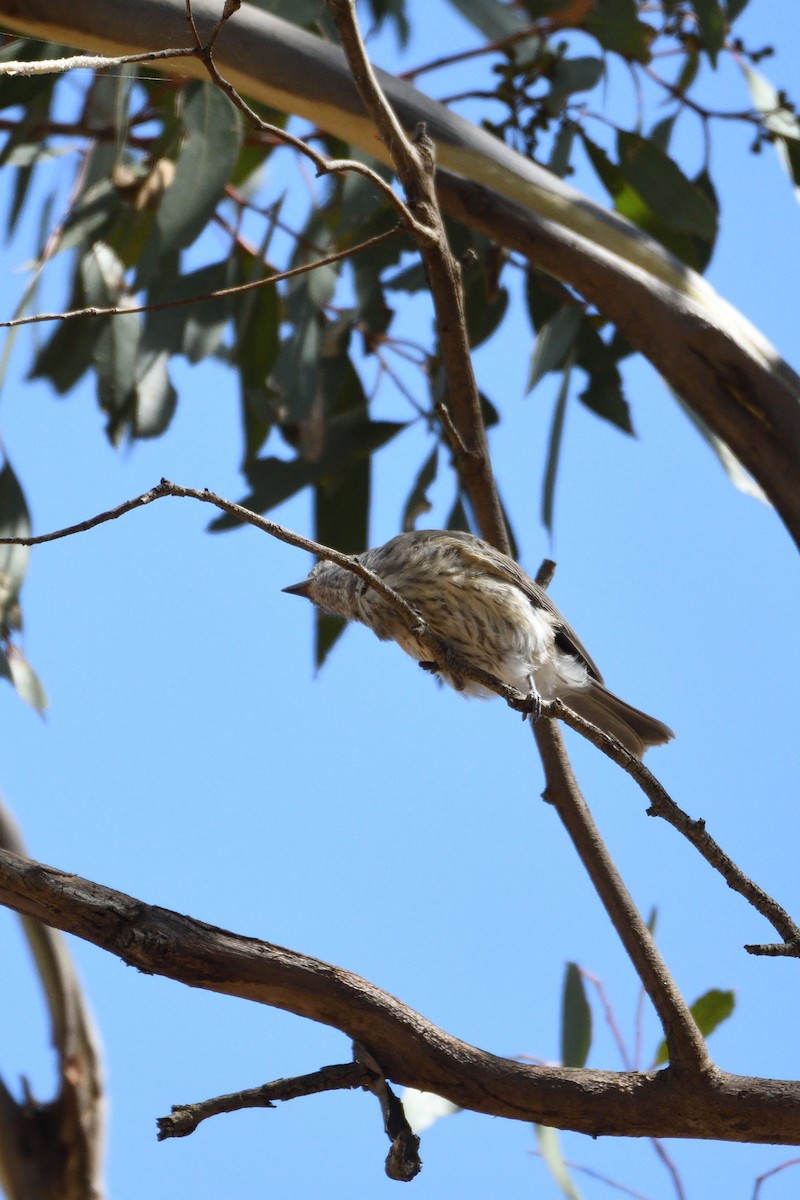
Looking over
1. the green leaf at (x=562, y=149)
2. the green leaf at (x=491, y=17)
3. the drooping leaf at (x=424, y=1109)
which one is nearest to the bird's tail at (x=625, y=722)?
the drooping leaf at (x=424, y=1109)

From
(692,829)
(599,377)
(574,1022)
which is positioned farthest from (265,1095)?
(599,377)

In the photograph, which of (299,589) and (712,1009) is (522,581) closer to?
(299,589)

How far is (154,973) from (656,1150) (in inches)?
69.4

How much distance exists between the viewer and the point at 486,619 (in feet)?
7.63

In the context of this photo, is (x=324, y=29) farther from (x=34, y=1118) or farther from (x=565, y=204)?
(x=34, y=1118)

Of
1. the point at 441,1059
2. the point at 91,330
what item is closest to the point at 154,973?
the point at 441,1059

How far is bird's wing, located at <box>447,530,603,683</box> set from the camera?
239cm

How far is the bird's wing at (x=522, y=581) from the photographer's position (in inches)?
94.1

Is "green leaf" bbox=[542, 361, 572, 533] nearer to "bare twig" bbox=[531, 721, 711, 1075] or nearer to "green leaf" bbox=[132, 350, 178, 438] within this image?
"bare twig" bbox=[531, 721, 711, 1075]

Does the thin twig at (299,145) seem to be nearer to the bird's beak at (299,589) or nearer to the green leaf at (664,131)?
the bird's beak at (299,589)

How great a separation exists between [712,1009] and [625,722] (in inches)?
26.3

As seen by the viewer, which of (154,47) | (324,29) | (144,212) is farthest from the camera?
(144,212)

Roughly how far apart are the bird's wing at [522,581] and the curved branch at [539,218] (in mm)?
482

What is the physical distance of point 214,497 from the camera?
4.79 feet
